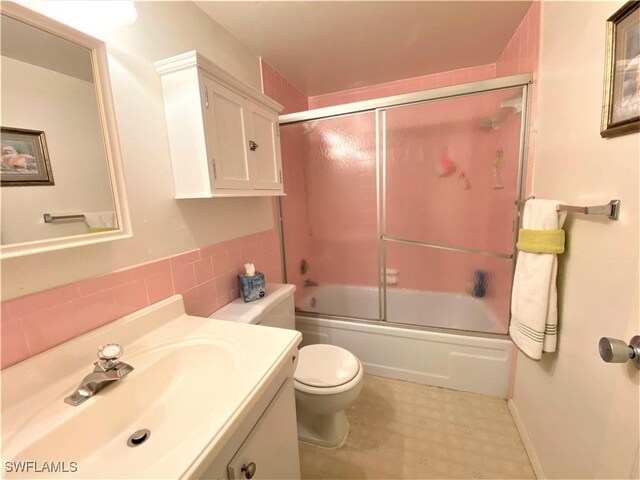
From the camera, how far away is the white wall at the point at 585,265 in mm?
679

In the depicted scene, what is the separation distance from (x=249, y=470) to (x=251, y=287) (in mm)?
870

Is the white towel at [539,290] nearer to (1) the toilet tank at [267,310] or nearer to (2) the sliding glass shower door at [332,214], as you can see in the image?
(2) the sliding glass shower door at [332,214]

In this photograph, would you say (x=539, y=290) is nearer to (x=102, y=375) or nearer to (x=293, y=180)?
(x=102, y=375)

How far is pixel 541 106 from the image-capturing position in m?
1.29

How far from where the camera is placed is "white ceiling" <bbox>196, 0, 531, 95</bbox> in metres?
1.38

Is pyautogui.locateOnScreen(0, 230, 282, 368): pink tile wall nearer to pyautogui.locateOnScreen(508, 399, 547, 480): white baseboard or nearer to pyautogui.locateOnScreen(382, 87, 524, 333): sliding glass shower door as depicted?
pyautogui.locateOnScreen(382, 87, 524, 333): sliding glass shower door

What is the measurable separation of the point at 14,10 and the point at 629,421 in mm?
1720

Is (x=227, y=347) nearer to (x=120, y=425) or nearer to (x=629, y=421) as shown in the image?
(x=120, y=425)

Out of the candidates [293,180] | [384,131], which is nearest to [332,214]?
[293,180]

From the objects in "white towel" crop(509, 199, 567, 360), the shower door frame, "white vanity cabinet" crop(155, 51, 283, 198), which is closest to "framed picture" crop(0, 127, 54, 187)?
"white vanity cabinet" crop(155, 51, 283, 198)

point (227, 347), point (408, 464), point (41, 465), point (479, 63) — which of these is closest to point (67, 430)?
point (41, 465)

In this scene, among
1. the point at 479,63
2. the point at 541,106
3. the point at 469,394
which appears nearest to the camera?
the point at 541,106

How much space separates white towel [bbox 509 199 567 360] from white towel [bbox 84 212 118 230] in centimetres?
158

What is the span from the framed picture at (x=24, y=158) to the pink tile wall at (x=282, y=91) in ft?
4.69
